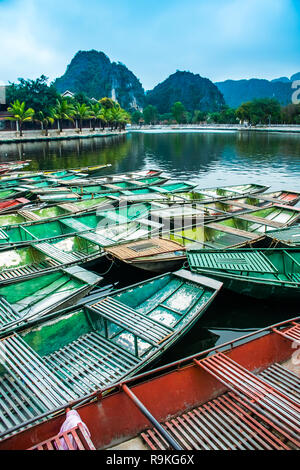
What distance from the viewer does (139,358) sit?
6.66 m

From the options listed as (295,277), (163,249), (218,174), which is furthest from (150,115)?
(295,277)

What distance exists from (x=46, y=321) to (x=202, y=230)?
8.12 m

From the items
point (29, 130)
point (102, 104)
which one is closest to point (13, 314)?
point (29, 130)

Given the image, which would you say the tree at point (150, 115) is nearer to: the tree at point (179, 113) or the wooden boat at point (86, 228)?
the tree at point (179, 113)

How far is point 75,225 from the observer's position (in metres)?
13.3

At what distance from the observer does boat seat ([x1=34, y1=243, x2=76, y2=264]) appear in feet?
32.6

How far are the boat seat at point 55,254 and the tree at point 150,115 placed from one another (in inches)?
6565

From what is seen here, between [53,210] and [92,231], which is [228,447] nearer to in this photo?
[92,231]

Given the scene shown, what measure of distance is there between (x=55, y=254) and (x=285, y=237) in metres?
8.24

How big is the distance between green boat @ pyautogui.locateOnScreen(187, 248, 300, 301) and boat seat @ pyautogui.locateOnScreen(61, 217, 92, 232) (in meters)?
4.66

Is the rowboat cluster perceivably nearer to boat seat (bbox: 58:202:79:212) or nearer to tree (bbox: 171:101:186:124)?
boat seat (bbox: 58:202:79:212)

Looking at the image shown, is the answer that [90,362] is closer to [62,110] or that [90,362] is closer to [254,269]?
[254,269]

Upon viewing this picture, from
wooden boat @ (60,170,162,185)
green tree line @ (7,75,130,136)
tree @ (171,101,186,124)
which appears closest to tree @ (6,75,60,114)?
green tree line @ (7,75,130,136)
